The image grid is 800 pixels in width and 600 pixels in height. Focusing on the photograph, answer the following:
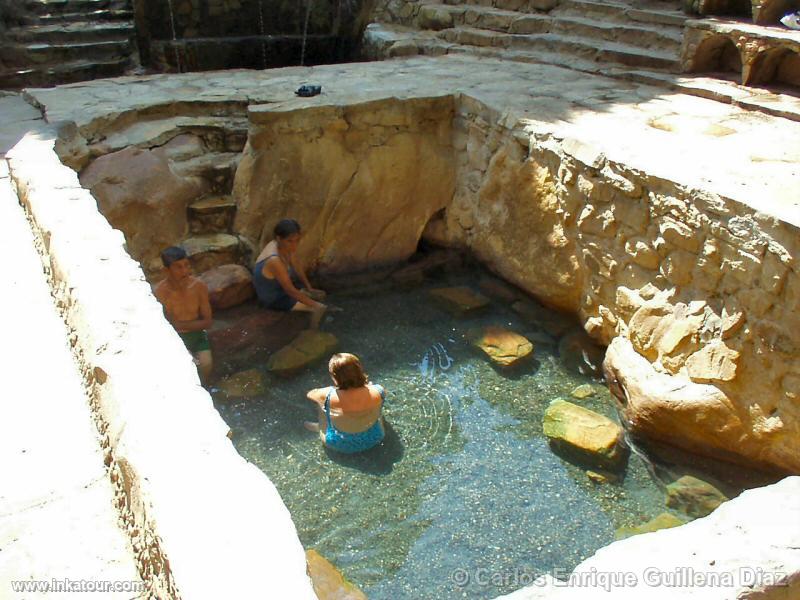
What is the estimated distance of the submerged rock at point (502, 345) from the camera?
4.73 metres

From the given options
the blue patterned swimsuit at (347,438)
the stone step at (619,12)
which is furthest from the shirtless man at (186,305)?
the stone step at (619,12)

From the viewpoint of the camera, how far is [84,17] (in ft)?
27.8

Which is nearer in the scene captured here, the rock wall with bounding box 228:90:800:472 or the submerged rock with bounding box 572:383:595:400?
the rock wall with bounding box 228:90:800:472

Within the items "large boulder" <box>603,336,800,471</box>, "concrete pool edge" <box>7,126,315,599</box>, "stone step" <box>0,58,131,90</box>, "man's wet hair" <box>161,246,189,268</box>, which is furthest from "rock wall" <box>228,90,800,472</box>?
"stone step" <box>0,58,131,90</box>

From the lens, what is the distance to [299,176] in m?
5.48

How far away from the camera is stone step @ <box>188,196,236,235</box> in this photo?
5.39m

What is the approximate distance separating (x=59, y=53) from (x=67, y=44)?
0.20 m

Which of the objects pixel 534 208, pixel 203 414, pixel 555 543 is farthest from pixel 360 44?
pixel 203 414

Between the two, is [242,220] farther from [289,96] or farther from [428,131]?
[428,131]

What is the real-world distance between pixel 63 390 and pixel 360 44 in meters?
6.97

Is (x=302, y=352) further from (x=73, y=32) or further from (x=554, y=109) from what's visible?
(x=73, y=32)

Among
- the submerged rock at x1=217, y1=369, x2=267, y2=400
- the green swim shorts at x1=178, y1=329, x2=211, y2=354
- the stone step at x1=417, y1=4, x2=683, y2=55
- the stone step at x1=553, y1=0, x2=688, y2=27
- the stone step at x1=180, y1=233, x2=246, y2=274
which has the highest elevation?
the stone step at x1=553, y1=0, x2=688, y2=27

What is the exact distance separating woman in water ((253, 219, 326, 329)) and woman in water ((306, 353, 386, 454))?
123 centimetres

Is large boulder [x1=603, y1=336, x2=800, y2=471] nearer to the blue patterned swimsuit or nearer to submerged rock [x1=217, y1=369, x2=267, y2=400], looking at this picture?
the blue patterned swimsuit
